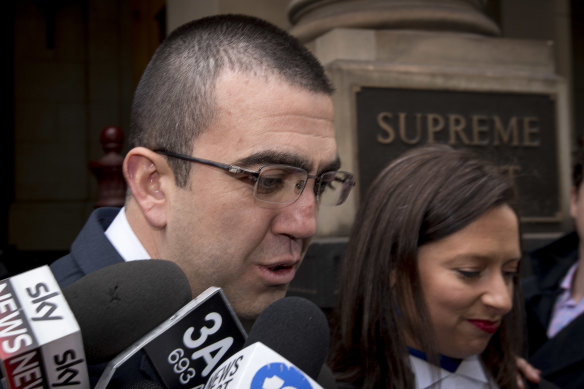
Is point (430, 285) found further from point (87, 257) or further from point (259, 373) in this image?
point (259, 373)

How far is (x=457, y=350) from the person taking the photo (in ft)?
7.84

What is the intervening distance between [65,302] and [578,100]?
43.0 ft

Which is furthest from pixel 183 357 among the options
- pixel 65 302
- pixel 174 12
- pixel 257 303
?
pixel 174 12

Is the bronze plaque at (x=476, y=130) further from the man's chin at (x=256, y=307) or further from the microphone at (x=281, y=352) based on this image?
the microphone at (x=281, y=352)

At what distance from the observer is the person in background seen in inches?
92.2

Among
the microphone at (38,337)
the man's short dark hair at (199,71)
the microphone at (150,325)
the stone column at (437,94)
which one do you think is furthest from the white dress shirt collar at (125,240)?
the stone column at (437,94)

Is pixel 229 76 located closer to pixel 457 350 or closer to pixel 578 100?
pixel 457 350

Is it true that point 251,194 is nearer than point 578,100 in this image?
Yes

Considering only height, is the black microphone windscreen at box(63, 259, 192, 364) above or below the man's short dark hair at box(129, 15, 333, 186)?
below

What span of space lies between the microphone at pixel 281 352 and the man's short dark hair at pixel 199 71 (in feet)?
2.42

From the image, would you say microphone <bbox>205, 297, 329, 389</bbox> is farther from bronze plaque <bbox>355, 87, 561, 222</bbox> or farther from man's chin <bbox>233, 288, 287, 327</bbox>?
bronze plaque <bbox>355, 87, 561, 222</bbox>

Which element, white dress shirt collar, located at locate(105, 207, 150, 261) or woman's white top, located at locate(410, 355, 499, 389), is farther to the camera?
woman's white top, located at locate(410, 355, 499, 389)

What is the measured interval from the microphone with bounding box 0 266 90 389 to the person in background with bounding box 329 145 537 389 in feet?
4.72

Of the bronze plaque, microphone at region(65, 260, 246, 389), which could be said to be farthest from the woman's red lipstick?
the bronze plaque
